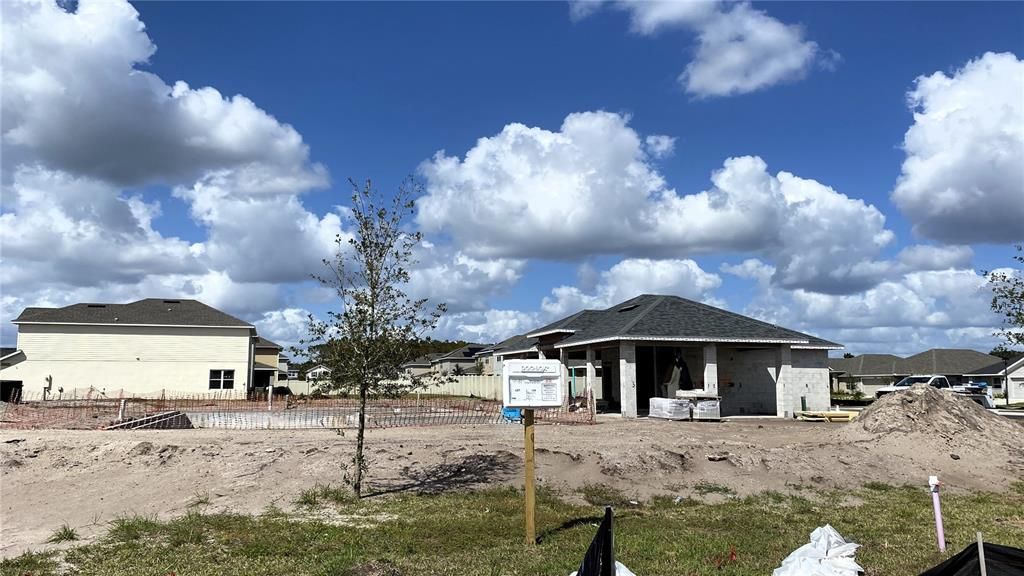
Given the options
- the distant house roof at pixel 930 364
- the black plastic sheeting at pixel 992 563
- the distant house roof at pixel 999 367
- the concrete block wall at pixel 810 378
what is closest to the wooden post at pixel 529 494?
the black plastic sheeting at pixel 992 563

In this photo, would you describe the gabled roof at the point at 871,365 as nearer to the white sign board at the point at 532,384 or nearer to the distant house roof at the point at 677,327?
the distant house roof at the point at 677,327

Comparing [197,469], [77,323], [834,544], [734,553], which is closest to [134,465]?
[197,469]

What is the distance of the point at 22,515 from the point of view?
1110cm

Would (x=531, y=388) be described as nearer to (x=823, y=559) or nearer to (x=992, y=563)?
(x=823, y=559)

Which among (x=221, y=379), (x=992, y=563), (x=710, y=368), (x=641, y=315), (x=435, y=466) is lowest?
(x=435, y=466)

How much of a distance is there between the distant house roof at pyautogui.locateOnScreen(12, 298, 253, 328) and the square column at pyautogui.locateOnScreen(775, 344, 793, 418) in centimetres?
3188

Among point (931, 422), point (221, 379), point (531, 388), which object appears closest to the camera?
point (531, 388)

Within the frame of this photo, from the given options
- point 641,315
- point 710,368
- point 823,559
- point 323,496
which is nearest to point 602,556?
point 823,559

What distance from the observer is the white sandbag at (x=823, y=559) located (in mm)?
6762

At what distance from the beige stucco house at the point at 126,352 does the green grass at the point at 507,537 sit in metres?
37.3

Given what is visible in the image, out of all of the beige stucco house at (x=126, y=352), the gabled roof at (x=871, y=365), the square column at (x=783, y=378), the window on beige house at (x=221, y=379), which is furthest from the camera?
the gabled roof at (x=871, y=365)

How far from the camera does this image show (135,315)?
46219 mm

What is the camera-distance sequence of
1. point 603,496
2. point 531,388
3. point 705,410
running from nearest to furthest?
point 531,388, point 603,496, point 705,410

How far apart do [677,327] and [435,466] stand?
60.6 feet
